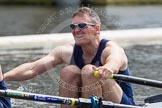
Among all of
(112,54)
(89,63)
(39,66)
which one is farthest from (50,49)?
(112,54)

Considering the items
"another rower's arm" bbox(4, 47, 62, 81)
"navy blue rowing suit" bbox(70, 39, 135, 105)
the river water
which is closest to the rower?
"navy blue rowing suit" bbox(70, 39, 135, 105)

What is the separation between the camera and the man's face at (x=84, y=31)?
5676mm

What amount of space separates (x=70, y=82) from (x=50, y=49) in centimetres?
816

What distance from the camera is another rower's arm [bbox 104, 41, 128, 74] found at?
5.46m

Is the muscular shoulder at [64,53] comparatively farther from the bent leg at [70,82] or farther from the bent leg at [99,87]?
the bent leg at [99,87]

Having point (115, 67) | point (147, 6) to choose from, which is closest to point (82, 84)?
point (115, 67)

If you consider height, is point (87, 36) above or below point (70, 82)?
above

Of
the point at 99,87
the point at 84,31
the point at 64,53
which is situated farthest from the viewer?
the point at 64,53

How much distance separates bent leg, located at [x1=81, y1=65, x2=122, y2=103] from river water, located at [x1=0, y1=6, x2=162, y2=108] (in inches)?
41.1

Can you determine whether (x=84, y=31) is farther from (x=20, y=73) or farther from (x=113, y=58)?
(x=20, y=73)

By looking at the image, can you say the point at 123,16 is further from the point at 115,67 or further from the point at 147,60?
the point at 115,67

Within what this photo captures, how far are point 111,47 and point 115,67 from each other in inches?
8.9

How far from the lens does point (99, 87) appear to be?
551 centimetres

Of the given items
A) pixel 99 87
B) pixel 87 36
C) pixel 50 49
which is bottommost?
pixel 50 49
